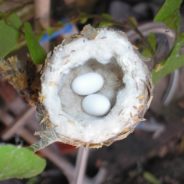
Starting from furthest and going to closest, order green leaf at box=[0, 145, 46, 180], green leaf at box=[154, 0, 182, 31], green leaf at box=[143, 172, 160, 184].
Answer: green leaf at box=[143, 172, 160, 184] → green leaf at box=[154, 0, 182, 31] → green leaf at box=[0, 145, 46, 180]

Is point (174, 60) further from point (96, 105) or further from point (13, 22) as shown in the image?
point (13, 22)

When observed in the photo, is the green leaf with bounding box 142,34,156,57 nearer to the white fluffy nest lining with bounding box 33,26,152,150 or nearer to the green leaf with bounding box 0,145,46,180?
the white fluffy nest lining with bounding box 33,26,152,150

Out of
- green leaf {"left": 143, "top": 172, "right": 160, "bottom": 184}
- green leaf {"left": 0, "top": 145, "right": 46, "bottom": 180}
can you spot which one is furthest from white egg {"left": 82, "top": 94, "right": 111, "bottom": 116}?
green leaf {"left": 143, "top": 172, "right": 160, "bottom": 184}

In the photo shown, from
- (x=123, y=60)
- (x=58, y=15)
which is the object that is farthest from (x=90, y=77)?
(x=58, y=15)

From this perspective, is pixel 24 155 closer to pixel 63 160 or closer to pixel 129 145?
pixel 63 160

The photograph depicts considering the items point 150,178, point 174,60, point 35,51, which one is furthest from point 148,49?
point 150,178

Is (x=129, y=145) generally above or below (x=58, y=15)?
below
